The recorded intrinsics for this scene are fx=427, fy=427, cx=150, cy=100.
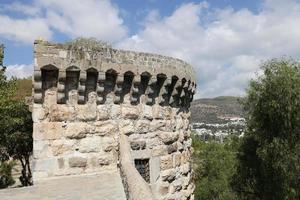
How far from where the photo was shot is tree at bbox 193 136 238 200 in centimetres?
2960

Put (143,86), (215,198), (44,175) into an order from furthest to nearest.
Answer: (215,198)
(143,86)
(44,175)

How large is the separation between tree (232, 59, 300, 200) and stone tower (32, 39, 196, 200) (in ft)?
22.6

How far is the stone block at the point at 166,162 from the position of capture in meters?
10.0

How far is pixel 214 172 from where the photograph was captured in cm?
3294

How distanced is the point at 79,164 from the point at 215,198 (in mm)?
22011

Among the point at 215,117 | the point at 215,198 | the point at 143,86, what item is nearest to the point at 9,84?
the point at 143,86

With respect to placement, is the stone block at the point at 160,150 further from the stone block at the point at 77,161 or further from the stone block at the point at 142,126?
the stone block at the point at 77,161

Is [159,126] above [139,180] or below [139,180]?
above

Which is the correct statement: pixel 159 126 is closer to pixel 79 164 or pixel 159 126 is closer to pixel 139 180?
pixel 79 164

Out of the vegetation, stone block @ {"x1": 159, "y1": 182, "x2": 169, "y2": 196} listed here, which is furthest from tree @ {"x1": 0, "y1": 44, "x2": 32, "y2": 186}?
the vegetation

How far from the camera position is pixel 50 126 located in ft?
28.4

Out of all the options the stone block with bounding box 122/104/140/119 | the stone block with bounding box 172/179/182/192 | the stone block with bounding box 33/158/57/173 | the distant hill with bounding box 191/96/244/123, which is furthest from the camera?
the distant hill with bounding box 191/96/244/123

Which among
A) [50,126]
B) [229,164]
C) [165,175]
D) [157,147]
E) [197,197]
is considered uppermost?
[50,126]

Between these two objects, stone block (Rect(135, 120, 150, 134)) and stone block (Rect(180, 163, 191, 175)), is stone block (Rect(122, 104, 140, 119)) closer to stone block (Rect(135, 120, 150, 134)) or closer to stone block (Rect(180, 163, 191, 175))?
stone block (Rect(135, 120, 150, 134))
